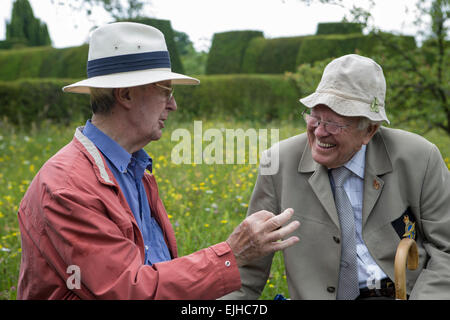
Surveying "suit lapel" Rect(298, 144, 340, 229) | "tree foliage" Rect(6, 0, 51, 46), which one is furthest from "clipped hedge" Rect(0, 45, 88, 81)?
"suit lapel" Rect(298, 144, 340, 229)

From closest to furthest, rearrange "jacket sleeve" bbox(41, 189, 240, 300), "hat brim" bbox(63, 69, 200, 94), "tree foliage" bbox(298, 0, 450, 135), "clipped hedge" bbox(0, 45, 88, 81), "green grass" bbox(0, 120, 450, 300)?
"jacket sleeve" bbox(41, 189, 240, 300), "hat brim" bbox(63, 69, 200, 94), "green grass" bbox(0, 120, 450, 300), "tree foliage" bbox(298, 0, 450, 135), "clipped hedge" bbox(0, 45, 88, 81)

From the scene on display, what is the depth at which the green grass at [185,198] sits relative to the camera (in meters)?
3.19

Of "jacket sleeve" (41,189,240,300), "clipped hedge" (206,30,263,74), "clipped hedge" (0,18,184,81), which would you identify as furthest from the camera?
"clipped hedge" (206,30,263,74)

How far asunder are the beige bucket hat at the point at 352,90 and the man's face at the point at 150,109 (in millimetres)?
641

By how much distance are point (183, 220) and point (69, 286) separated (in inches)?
91.0

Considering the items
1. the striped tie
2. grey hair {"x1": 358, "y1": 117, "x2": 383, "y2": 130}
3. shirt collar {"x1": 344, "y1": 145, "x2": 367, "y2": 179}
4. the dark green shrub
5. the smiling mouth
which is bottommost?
the dark green shrub

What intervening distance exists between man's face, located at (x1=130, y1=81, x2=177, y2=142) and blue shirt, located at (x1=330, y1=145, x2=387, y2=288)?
895mm

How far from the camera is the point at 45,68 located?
14438 millimetres

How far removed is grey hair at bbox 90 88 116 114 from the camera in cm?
179

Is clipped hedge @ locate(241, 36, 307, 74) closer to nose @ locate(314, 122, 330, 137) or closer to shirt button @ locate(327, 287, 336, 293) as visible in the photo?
nose @ locate(314, 122, 330, 137)

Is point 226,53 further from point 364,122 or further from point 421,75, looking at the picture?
point 364,122

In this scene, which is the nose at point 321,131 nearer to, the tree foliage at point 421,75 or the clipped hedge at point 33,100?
the tree foliage at point 421,75

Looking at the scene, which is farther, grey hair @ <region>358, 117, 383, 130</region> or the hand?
grey hair @ <region>358, 117, 383, 130</region>
